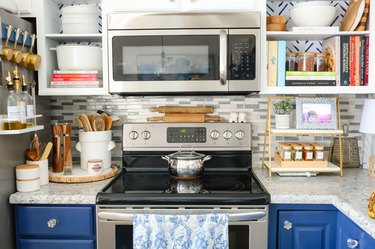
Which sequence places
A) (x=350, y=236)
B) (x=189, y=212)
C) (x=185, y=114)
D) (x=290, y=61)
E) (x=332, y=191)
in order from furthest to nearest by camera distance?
(x=185, y=114) → (x=290, y=61) → (x=332, y=191) → (x=189, y=212) → (x=350, y=236)

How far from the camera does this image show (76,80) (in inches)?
83.3

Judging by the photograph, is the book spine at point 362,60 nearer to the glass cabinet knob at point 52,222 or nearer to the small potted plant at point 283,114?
the small potted plant at point 283,114

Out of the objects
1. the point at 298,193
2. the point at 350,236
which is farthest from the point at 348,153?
the point at 350,236

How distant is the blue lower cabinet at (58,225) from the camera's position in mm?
1783

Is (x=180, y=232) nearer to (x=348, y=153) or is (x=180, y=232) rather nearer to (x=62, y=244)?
(x=62, y=244)

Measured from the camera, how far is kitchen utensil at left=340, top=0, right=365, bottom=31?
2098 millimetres

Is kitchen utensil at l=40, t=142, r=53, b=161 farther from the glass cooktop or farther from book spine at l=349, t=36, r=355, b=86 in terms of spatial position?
book spine at l=349, t=36, r=355, b=86

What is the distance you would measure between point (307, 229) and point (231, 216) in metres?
0.39

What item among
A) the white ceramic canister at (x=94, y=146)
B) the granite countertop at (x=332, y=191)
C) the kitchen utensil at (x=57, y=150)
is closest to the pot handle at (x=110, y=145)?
the white ceramic canister at (x=94, y=146)

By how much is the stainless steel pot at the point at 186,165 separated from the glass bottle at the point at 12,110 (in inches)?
29.6

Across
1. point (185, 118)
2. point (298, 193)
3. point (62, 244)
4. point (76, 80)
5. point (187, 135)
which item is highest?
point (76, 80)

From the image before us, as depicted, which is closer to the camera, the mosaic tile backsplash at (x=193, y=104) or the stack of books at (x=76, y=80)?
the stack of books at (x=76, y=80)

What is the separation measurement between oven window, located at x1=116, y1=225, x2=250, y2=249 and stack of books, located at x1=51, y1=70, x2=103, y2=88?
2.72 feet

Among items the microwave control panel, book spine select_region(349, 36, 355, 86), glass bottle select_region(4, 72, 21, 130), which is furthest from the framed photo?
glass bottle select_region(4, 72, 21, 130)
